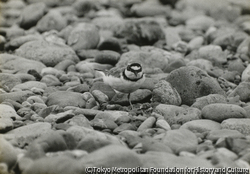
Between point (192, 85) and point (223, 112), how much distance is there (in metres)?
1.40

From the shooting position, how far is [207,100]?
292 inches

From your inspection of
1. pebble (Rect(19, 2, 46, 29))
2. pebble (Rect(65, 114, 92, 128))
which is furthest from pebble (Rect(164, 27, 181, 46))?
pebble (Rect(65, 114, 92, 128))

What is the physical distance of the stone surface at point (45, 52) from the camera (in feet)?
34.9

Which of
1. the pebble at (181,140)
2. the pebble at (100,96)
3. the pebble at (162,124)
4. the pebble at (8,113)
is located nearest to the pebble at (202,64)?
the pebble at (100,96)

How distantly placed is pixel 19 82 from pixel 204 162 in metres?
5.36

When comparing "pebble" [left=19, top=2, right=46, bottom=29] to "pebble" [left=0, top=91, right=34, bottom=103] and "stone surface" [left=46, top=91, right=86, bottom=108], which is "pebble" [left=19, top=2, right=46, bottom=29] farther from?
"stone surface" [left=46, top=91, right=86, bottom=108]

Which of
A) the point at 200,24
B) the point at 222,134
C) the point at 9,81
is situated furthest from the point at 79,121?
the point at 200,24

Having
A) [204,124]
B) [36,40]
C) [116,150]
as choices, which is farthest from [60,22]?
[116,150]

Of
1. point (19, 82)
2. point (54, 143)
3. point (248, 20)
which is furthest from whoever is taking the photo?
point (248, 20)

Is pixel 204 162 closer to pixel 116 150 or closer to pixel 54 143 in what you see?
pixel 116 150

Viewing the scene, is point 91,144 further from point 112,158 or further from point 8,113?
point 8,113

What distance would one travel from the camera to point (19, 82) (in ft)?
28.4

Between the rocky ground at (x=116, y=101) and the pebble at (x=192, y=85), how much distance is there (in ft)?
0.07

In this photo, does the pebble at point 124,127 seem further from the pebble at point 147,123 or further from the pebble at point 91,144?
the pebble at point 91,144
